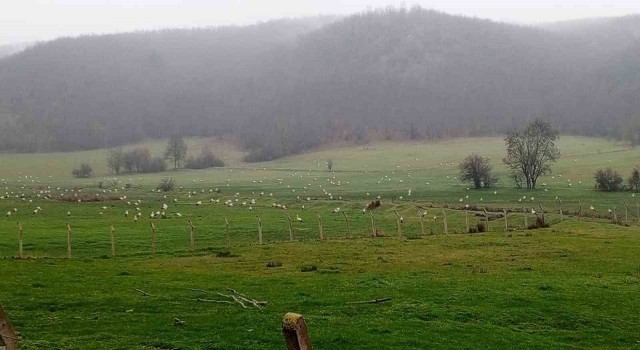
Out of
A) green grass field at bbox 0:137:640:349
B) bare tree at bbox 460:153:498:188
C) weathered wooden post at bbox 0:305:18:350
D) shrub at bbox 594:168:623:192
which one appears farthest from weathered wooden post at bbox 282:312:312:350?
bare tree at bbox 460:153:498:188

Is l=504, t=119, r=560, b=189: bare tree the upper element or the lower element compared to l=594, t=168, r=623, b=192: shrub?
upper

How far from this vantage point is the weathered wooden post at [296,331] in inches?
223

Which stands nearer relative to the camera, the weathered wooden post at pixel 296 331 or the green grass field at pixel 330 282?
the weathered wooden post at pixel 296 331

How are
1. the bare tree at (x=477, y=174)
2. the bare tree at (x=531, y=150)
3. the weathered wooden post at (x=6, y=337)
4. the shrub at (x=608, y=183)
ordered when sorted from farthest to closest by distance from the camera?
the bare tree at (x=531, y=150)
the bare tree at (x=477, y=174)
the shrub at (x=608, y=183)
the weathered wooden post at (x=6, y=337)

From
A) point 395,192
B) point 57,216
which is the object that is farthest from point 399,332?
point 395,192

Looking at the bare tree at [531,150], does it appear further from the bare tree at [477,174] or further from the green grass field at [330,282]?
the green grass field at [330,282]

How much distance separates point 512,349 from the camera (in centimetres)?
1903

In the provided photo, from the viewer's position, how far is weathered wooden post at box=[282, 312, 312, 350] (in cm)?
566

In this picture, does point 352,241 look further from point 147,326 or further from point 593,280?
point 147,326

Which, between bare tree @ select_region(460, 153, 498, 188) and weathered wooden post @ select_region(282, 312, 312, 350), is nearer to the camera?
weathered wooden post @ select_region(282, 312, 312, 350)

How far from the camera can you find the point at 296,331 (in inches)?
224

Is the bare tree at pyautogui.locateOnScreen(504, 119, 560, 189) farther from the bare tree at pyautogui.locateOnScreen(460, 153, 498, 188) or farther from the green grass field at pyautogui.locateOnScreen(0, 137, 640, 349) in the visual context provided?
the green grass field at pyautogui.locateOnScreen(0, 137, 640, 349)

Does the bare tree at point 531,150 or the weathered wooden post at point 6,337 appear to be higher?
the bare tree at point 531,150

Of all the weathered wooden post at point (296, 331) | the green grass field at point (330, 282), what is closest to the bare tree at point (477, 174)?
the green grass field at point (330, 282)
